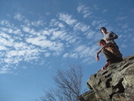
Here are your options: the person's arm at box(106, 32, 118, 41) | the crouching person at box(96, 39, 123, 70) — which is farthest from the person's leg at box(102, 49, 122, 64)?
the person's arm at box(106, 32, 118, 41)

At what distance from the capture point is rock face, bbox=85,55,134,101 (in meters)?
2.99

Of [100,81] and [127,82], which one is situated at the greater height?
[100,81]

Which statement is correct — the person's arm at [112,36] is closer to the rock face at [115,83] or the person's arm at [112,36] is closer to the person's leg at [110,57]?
the person's leg at [110,57]

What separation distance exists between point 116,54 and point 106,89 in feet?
4.44

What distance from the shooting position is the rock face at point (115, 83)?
9.80 ft

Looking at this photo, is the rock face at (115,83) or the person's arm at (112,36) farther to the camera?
the person's arm at (112,36)

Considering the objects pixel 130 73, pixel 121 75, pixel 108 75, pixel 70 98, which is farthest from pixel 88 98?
pixel 70 98

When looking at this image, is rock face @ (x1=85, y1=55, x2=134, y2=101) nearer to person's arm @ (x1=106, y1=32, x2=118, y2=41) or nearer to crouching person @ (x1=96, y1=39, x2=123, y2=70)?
crouching person @ (x1=96, y1=39, x2=123, y2=70)

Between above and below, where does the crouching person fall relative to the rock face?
above

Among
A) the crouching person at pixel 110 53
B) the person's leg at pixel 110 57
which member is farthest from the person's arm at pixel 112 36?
the person's leg at pixel 110 57

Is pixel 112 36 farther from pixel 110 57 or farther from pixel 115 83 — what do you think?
pixel 115 83

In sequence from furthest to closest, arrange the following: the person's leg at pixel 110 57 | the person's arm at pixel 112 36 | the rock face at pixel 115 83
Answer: the person's arm at pixel 112 36 → the person's leg at pixel 110 57 → the rock face at pixel 115 83

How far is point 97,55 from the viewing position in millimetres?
4344

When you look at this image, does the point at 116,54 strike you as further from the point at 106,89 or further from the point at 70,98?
the point at 70,98
